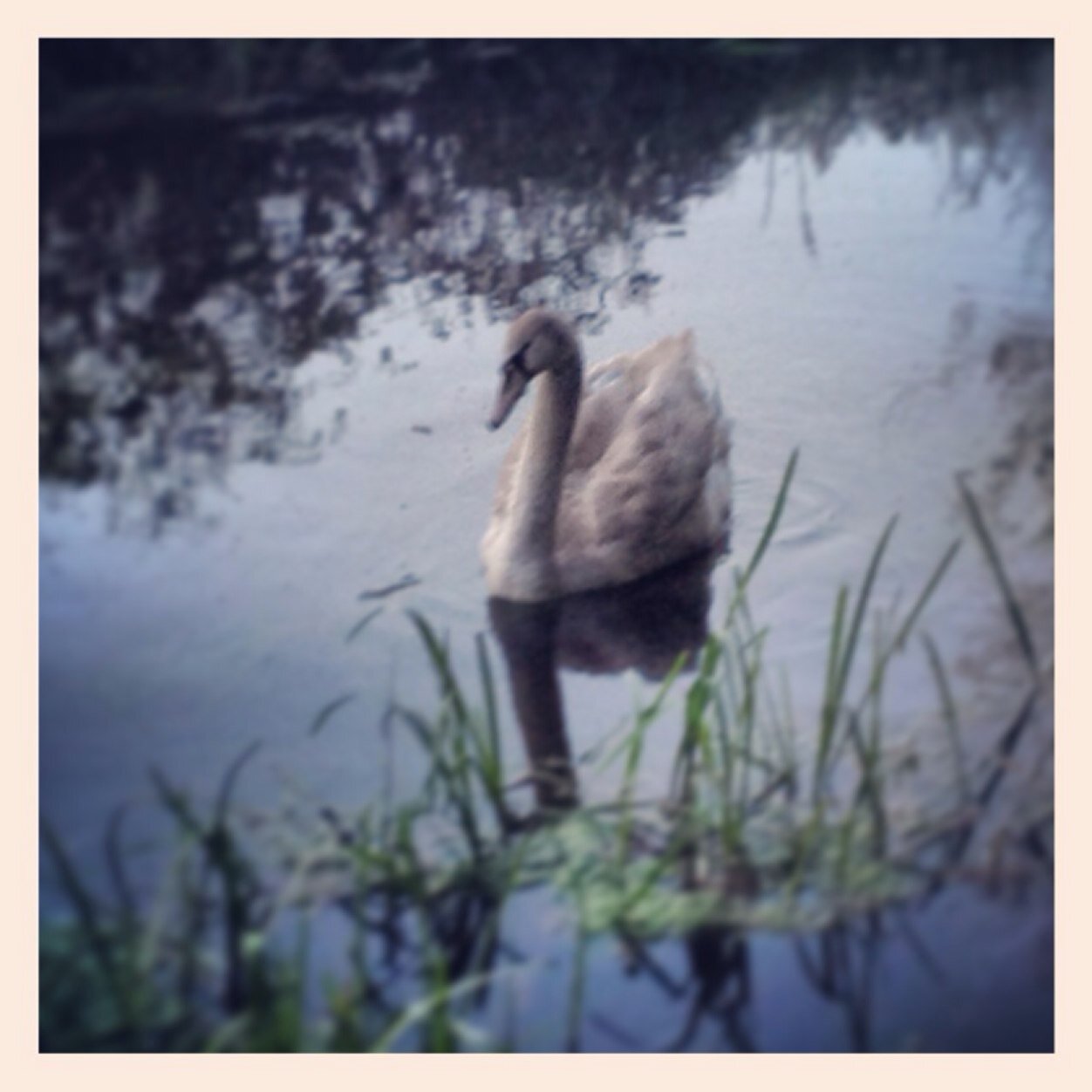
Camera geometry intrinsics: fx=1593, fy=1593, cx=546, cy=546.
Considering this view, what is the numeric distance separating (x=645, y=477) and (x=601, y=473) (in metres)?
0.09

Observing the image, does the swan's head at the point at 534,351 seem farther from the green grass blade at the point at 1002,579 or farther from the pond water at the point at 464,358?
the green grass blade at the point at 1002,579

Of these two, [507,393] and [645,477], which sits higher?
[507,393]

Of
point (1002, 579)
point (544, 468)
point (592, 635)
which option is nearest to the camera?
point (1002, 579)

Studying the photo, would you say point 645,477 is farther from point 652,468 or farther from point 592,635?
point 592,635

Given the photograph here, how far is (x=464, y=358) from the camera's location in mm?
2797

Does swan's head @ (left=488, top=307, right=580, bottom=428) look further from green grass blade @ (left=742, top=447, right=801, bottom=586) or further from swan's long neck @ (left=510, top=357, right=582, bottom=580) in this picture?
green grass blade @ (left=742, top=447, right=801, bottom=586)

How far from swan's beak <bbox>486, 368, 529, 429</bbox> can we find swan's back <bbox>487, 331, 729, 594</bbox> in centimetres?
6

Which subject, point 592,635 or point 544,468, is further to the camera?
point 544,468

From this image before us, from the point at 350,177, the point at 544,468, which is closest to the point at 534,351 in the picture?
the point at 544,468

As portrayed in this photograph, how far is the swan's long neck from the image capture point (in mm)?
2727

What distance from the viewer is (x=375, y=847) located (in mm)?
2373

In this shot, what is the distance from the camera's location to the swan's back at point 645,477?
2734 mm
